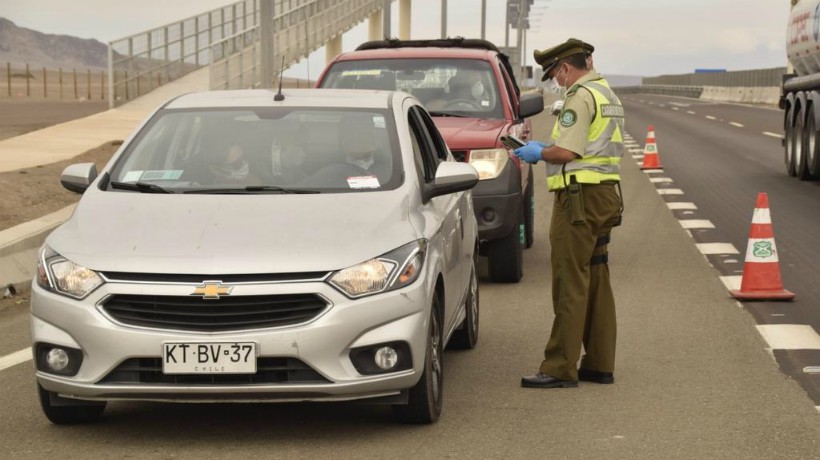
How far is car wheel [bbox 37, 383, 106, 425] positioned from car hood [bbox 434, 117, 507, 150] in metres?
5.40

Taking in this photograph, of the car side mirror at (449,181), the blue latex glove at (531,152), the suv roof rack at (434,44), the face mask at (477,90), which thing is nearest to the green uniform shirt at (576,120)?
the blue latex glove at (531,152)

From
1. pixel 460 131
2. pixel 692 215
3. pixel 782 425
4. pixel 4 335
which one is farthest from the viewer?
pixel 692 215

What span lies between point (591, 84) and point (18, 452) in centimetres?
340

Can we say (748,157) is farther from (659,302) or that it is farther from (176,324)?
(176,324)

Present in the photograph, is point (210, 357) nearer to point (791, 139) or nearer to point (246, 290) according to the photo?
point (246, 290)

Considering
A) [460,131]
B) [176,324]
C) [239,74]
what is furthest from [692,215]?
[239,74]

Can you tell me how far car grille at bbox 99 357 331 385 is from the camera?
6.46 m

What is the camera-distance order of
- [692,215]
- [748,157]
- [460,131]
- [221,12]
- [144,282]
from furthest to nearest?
1. [221,12]
2. [748,157]
3. [692,215]
4. [460,131]
5. [144,282]

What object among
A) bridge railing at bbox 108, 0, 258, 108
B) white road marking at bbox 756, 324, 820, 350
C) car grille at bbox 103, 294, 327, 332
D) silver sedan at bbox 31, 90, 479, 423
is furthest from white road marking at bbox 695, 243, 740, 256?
bridge railing at bbox 108, 0, 258, 108

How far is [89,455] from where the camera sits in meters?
6.47

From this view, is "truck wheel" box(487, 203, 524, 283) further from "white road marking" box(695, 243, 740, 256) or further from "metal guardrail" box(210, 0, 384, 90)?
"metal guardrail" box(210, 0, 384, 90)

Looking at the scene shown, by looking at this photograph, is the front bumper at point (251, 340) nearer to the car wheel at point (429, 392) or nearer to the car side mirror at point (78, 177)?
the car wheel at point (429, 392)

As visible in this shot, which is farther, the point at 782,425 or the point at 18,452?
the point at 782,425

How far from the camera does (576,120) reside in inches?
315
